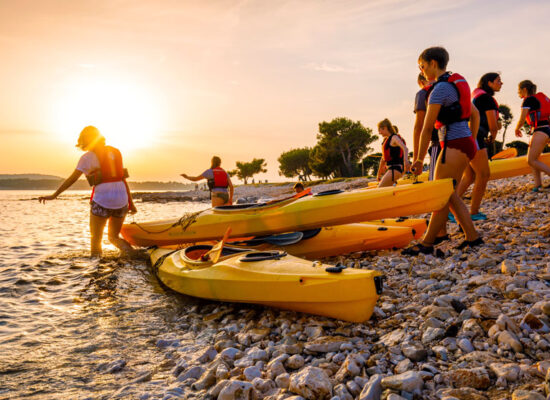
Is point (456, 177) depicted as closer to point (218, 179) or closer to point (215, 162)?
point (218, 179)

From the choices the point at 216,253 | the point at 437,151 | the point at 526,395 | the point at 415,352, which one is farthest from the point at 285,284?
the point at 437,151

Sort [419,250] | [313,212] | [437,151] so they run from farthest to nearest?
[313,212], [437,151], [419,250]

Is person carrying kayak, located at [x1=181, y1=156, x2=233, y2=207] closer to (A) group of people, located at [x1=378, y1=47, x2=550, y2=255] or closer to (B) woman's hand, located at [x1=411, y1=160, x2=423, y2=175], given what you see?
(A) group of people, located at [x1=378, y1=47, x2=550, y2=255]

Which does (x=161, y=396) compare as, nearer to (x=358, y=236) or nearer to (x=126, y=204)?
(x=358, y=236)

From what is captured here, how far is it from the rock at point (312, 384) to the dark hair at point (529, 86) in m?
7.77

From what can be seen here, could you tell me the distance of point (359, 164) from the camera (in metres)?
57.3

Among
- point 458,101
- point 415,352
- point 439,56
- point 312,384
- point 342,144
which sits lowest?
point 312,384

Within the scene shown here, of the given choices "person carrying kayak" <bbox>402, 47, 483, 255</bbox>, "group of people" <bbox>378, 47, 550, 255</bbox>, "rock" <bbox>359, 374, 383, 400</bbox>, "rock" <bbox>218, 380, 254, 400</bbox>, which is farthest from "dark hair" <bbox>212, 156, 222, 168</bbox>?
"rock" <bbox>359, 374, 383, 400</bbox>

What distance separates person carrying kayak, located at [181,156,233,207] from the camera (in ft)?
29.8

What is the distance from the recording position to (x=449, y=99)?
4.16 metres

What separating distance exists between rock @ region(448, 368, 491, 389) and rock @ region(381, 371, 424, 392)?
193 mm

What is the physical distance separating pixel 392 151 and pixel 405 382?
6.02 meters

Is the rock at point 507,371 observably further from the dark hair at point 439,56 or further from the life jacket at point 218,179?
the life jacket at point 218,179

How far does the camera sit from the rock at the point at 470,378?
6.44 ft
